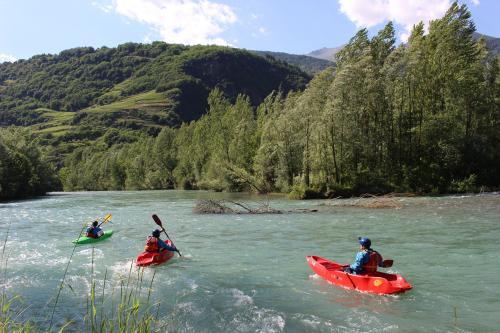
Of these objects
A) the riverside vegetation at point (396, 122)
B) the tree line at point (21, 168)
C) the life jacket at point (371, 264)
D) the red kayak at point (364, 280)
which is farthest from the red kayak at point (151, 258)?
the tree line at point (21, 168)

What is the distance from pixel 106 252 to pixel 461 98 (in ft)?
125

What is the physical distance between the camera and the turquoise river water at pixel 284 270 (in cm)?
928

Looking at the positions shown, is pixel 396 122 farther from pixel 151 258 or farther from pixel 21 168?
pixel 21 168

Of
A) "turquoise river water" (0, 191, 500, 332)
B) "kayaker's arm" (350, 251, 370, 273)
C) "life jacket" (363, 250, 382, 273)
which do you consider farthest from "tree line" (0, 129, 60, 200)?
"life jacket" (363, 250, 382, 273)

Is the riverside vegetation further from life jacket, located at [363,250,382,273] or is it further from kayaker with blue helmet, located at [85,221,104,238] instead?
life jacket, located at [363,250,382,273]

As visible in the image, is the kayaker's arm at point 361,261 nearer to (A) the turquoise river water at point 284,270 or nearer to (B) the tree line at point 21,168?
(A) the turquoise river water at point 284,270

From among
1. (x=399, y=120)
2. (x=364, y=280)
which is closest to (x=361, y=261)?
(x=364, y=280)

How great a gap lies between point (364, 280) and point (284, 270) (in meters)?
3.18

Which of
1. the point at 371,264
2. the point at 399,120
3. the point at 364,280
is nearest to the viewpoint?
the point at 364,280

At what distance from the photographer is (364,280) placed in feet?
36.0

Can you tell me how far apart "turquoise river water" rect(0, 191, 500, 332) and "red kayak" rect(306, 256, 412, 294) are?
0.21 metres

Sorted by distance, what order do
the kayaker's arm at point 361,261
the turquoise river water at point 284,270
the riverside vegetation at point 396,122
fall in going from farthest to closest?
the riverside vegetation at point 396,122, the kayaker's arm at point 361,261, the turquoise river water at point 284,270

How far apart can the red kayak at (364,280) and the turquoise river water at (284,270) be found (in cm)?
21

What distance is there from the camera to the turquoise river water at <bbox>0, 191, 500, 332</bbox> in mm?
9281
